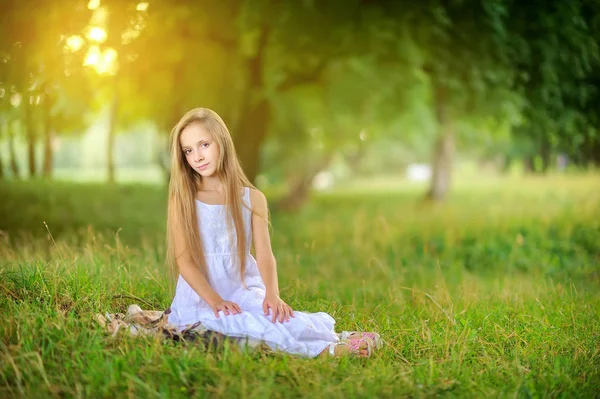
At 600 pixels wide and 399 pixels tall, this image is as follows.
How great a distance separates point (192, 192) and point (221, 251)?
16.9 inches

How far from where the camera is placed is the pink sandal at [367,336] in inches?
170

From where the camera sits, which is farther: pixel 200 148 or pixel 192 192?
pixel 192 192

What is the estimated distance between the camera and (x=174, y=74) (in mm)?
13680

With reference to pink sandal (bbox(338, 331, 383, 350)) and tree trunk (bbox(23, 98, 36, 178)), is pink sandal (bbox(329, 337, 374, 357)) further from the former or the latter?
tree trunk (bbox(23, 98, 36, 178))

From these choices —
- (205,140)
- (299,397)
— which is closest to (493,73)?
(205,140)

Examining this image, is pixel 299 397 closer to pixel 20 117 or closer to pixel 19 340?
pixel 19 340

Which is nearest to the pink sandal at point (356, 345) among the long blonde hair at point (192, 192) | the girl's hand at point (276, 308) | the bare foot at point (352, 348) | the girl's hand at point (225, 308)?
the bare foot at point (352, 348)

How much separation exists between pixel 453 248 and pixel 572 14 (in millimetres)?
3920

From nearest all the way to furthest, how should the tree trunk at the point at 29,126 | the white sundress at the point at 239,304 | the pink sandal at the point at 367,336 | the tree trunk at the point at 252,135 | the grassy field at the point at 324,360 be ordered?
the grassy field at the point at 324,360 → the white sundress at the point at 239,304 → the pink sandal at the point at 367,336 → the tree trunk at the point at 29,126 → the tree trunk at the point at 252,135

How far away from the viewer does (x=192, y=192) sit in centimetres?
434

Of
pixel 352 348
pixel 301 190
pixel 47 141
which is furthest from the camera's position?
pixel 301 190

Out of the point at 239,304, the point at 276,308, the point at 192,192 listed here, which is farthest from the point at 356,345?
the point at 192,192

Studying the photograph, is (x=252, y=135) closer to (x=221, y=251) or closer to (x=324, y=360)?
(x=221, y=251)

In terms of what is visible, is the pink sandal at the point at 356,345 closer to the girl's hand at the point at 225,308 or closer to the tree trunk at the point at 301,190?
the girl's hand at the point at 225,308
